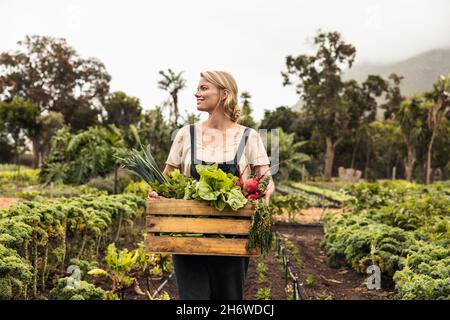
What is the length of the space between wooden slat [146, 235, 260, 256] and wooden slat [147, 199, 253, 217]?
0.35 feet

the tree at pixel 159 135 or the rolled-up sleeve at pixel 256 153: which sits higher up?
the tree at pixel 159 135

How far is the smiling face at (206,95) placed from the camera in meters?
2.33

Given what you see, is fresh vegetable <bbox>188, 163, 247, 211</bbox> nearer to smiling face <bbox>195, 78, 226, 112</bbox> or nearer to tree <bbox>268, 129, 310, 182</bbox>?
smiling face <bbox>195, 78, 226, 112</bbox>

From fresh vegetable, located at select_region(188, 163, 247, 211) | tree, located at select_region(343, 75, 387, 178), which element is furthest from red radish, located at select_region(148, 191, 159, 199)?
tree, located at select_region(343, 75, 387, 178)

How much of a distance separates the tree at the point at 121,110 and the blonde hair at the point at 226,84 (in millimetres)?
41299

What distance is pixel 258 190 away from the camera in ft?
7.26

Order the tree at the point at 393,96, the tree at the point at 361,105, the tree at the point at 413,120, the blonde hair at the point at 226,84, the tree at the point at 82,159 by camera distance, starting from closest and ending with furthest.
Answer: the blonde hair at the point at 226,84 → the tree at the point at 82,159 → the tree at the point at 413,120 → the tree at the point at 361,105 → the tree at the point at 393,96

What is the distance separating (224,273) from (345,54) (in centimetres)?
3881

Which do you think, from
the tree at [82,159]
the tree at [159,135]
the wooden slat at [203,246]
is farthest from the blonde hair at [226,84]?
the tree at [159,135]

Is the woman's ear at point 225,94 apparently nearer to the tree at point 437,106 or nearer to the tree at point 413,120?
the tree at point 437,106

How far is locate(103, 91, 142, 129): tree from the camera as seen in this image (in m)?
44.0

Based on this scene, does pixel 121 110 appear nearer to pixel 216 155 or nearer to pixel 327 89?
pixel 327 89

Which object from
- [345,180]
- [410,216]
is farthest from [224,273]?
[345,180]

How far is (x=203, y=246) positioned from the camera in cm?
213
